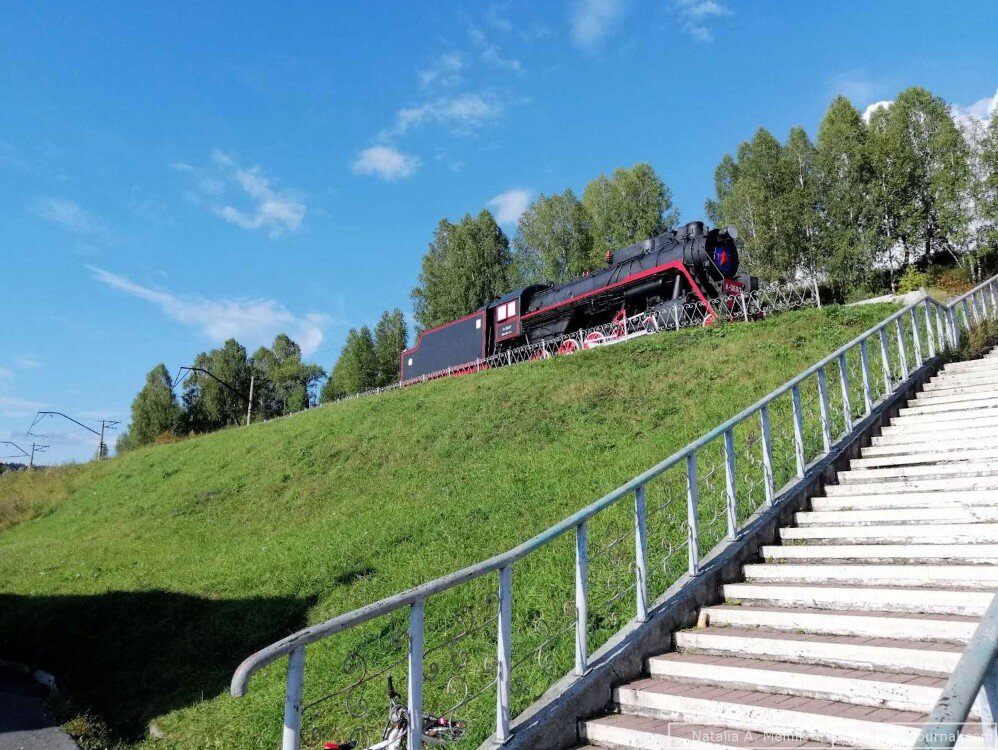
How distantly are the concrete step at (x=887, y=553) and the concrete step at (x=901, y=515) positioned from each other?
1.20ft

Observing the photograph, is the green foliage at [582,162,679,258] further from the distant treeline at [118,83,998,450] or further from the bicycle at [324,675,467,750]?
the bicycle at [324,675,467,750]

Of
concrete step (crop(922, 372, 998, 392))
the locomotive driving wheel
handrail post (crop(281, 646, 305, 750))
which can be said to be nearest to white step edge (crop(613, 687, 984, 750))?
handrail post (crop(281, 646, 305, 750))

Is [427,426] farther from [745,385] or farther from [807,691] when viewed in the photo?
[807,691]

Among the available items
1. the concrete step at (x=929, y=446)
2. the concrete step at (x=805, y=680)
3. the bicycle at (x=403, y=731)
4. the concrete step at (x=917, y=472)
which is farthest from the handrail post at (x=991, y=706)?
Answer: the concrete step at (x=929, y=446)

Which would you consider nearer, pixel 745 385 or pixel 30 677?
pixel 30 677

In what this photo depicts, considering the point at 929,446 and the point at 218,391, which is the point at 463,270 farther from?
the point at 929,446

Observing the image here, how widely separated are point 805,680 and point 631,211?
41.6 metres

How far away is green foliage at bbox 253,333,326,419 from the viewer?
235 ft

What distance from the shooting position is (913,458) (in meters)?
6.20

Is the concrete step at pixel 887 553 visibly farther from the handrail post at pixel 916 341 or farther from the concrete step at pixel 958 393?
the handrail post at pixel 916 341

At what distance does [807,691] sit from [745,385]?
841cm

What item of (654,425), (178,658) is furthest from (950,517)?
(178,658)

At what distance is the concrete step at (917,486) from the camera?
535 centimetres

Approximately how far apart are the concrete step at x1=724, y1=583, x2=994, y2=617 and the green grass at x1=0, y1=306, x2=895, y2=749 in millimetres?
660
